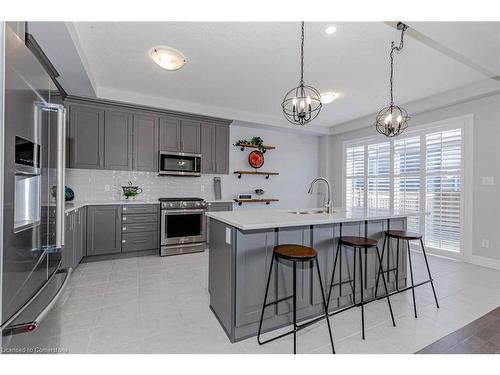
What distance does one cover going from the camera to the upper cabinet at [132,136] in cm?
382

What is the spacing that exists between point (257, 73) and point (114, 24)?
171 centimetres

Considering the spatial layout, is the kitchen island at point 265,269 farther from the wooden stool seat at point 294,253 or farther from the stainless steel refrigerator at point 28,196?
the stainless steel refrigerator at point 28,196

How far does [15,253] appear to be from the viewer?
3.38 feet

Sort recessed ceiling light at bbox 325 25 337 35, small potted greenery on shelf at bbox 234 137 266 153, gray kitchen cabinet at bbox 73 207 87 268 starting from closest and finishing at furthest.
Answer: recessed ceiling light at bbox 325 25 337 35
gray kitchen cabinet at bbox 73 207 87 268
small potted greenery on shelf at bbox 234 137 266 153

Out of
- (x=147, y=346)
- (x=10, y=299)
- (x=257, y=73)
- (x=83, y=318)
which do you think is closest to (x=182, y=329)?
(x=147, y=346)

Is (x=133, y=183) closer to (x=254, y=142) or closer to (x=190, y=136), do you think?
(x=190, y=136)

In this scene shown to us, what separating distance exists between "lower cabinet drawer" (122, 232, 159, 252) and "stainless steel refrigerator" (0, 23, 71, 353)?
255cm

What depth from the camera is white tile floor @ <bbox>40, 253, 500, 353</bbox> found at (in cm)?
179

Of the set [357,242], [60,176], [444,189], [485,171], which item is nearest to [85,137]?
[60,176]

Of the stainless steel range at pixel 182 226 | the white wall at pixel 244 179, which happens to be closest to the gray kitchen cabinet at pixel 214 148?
the white wall at pixel 244 179

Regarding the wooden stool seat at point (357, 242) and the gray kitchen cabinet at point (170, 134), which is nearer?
the wooden stool seat at point (357, 242)

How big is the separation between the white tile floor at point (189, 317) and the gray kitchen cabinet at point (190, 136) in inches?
90.3

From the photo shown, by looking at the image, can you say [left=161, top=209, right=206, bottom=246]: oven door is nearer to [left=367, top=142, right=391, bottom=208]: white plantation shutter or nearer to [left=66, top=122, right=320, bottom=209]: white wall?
[left=66, top=122, right=320, bottom=209]: white wall

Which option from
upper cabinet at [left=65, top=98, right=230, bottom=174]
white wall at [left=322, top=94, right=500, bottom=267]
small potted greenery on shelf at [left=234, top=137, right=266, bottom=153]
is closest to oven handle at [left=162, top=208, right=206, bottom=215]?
upper cabinet at [left=65, top=98, right=230, bottom=174]
